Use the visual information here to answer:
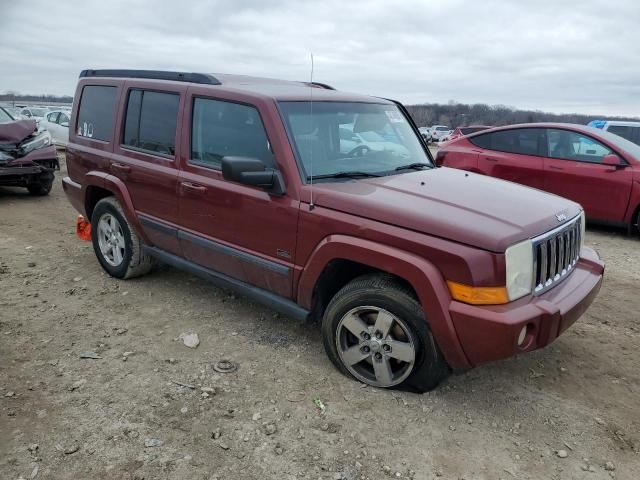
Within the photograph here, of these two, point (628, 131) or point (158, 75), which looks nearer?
point (158, 75)

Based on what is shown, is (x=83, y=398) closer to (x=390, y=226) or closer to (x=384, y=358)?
(x=384, y=358)

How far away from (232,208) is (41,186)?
673cm

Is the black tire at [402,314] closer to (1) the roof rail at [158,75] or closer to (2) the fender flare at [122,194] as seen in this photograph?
(1) the roof rail at [158,75]

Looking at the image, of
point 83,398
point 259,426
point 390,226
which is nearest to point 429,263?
point 390,226

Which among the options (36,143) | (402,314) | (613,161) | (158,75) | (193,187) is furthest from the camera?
(36,143)

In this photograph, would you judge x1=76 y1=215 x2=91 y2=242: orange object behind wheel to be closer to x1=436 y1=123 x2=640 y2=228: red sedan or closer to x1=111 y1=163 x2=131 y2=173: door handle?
x1=111 y1=163 x2=131 y2=173: door handle

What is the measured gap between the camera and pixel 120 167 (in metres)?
4.57

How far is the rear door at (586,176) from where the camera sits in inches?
282

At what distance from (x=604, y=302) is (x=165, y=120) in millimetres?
4189

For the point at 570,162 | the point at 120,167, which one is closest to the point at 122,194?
the point at 120,167

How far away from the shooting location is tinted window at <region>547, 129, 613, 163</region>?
24.3 feet

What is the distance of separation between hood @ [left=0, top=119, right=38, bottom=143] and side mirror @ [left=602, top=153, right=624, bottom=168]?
29.2ft

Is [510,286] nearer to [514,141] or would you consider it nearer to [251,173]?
[251,173]

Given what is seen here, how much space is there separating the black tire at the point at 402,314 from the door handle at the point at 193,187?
1330mm
